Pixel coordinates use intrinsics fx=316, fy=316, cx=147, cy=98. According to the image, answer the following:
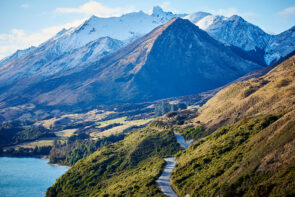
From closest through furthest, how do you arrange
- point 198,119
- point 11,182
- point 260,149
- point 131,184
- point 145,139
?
A: point 260,149
point 131,184
point 145,139
point 198,119
point 11,182

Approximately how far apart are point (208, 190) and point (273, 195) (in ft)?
50.4

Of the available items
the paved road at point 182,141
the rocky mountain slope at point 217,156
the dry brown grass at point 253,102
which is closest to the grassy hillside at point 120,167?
the rocky mountain slope at point 217,156

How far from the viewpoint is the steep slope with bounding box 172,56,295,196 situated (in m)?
58.0

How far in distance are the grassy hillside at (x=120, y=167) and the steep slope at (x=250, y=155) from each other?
12322 millimetres

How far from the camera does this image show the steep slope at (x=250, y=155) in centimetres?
5797

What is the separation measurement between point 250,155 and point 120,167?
58.1m

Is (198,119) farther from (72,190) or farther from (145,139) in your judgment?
(72,190)

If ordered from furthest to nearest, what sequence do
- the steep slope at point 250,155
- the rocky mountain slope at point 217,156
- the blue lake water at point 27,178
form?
the blue lake water at point 27,178, the rocky mountain slope at point 217,156, the steep slope at point 250,155

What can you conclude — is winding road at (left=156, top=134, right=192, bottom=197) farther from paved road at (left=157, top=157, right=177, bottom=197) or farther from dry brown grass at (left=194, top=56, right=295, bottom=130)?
dry brown grass at (left=194, top=56, right=295, bottom=130)

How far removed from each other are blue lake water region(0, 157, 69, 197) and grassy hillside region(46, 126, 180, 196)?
25.0 metres

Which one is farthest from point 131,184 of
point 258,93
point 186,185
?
point 258,93

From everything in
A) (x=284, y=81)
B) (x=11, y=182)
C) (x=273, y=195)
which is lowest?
(x=11, y=182)

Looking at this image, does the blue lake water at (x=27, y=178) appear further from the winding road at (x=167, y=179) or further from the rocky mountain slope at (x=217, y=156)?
the winding road at (x=167, y=179)

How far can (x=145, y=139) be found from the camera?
127938 mm
